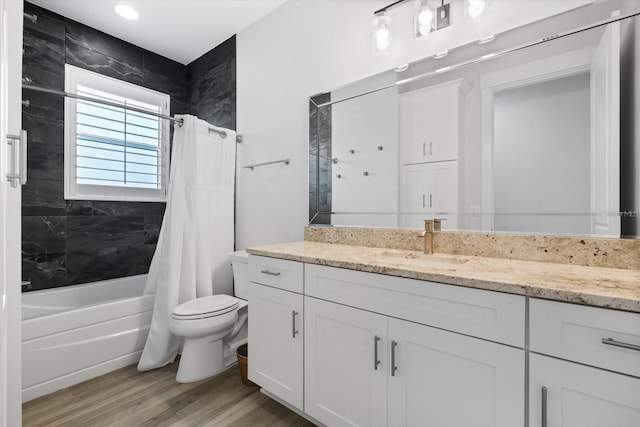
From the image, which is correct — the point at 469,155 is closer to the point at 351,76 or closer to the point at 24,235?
the point at 351,76

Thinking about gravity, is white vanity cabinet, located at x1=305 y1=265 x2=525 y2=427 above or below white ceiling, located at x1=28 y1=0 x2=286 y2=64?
below

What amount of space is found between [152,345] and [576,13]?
2894mm

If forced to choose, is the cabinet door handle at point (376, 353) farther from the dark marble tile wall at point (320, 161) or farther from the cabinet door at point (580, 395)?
the dark marble tile wall at point (320, 161)

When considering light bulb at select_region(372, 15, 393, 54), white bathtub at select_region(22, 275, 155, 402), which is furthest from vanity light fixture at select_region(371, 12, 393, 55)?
white bathtub at select_region(22, 275, 155, 402)

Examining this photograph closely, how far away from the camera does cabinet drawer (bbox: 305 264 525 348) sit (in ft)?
2.92

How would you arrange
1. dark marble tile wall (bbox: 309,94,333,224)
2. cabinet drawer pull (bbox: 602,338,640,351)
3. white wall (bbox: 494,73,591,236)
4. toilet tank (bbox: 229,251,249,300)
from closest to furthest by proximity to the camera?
cabinet drawer pull (bbox: 602,338,640,351)
white wall (bbox: 494,73,591,236)
dark marble tile wall (bbox: 309,94,333,224)
toilet tank (bbox: 229,251,249,300)

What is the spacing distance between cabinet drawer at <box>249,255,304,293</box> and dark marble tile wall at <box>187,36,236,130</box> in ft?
5.29

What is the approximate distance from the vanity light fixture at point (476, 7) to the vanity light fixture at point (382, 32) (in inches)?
16.1

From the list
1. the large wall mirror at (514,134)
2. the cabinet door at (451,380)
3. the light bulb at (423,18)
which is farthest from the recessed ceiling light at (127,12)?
the cabinet door at (451,380)

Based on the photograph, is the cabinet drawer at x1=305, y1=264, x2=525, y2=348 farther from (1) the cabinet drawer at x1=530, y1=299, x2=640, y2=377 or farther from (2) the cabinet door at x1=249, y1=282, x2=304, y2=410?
(2) the cabinet door at x1=249, y1=282, x2=304, y2=410

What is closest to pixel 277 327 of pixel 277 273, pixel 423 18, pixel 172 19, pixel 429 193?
pixel 277 273


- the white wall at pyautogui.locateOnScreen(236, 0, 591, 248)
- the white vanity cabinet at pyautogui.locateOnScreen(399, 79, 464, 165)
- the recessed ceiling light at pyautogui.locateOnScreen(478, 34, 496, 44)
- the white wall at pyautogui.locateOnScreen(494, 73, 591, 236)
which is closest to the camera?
the white wall at pyautogui.locateOnScreen(494, 73, 591, 236)

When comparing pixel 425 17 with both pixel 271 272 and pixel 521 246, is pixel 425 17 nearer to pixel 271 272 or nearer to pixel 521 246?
pixel 521 246

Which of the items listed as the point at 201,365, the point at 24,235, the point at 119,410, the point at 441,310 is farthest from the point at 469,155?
the point at 24,235
